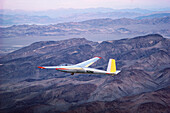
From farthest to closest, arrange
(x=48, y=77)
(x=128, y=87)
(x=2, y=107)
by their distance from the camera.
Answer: (x=48, y=77) < (x=128, y=87) < (x=2, y=107)

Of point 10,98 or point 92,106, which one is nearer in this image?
point 92,106

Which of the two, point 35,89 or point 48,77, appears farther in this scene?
point 48,77

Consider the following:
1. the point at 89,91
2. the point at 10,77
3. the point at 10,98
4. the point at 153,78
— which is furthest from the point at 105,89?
the point at 10,77

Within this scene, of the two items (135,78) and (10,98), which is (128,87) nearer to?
(135,78)

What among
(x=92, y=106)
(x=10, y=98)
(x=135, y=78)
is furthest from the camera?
(x=135, y=78)

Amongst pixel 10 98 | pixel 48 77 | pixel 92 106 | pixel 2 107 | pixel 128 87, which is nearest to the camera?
pixel 92 106

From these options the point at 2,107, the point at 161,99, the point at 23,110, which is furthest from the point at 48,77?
the point at 161,99

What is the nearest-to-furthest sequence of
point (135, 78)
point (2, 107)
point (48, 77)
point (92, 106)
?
point (92, 106) → point (2, 107) → point (135, 78) → point (48, 77)

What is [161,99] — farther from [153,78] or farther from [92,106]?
[153,78]

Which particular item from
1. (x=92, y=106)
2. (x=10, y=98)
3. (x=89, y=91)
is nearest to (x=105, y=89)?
(x=89, y=91)
